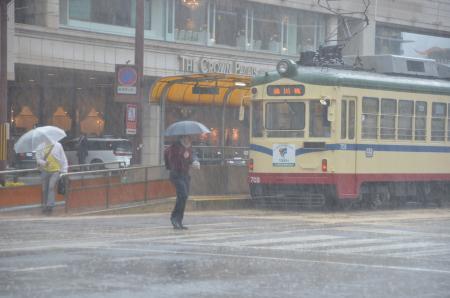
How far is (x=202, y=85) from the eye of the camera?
927 inches

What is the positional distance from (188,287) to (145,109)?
1275 inches

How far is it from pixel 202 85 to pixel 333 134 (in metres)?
4.02

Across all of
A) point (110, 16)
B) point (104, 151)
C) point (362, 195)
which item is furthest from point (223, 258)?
point (104, 151)

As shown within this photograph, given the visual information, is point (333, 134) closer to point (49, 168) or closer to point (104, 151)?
point (49, 168)

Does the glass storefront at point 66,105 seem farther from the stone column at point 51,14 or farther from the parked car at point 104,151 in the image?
the stone column at point 51,14

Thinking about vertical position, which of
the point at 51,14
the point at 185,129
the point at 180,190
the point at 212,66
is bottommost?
the point at 180,190

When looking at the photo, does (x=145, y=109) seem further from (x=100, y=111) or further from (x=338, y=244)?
(x=338, y=244)

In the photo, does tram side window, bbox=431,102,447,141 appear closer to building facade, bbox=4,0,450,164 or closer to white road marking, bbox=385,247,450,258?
building facade, bbox=4,0,450,164

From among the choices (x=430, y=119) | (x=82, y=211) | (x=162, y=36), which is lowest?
(x=82, y=211)

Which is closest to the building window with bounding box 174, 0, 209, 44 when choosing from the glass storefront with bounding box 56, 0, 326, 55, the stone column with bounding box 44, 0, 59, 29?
the glass storefront with bounding box 56, 0, 326, 55

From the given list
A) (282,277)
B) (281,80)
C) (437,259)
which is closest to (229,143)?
(281,80)

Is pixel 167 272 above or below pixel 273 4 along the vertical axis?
below

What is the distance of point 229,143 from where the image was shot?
89.7 feet

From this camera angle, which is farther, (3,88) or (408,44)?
(408,44)
